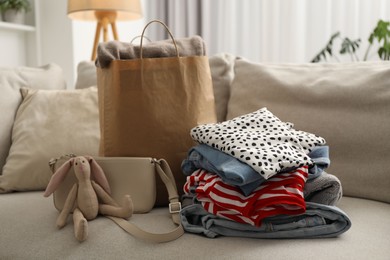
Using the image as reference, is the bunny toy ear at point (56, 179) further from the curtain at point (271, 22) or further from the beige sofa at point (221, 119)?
the curtain at point (271, 22)

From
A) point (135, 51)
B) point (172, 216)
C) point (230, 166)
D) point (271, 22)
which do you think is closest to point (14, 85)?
point (135, 51)

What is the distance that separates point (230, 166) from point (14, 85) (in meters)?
1.04

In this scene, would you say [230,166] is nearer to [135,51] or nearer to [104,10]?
[135,51]

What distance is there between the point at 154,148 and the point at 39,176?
0.47 meters

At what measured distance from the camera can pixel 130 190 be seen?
112 centimetres

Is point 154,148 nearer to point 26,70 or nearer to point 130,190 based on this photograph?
point 130,190

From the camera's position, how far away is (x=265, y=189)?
92cm

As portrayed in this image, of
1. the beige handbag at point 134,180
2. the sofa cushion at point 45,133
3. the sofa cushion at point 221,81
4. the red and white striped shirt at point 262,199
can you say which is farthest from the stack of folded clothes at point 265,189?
the sofa cushion at point 45,133

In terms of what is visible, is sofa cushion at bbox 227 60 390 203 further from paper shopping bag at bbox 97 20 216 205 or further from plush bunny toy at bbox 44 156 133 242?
plush bunny toy at bbox 44 156 133 242

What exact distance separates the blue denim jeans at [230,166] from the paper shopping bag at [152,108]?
8 cm

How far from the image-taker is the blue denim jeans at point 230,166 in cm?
90

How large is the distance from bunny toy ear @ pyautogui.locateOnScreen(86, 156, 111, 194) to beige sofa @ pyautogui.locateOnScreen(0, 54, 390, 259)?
0.31ft

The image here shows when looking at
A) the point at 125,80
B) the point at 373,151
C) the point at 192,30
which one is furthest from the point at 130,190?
the point at 192,30

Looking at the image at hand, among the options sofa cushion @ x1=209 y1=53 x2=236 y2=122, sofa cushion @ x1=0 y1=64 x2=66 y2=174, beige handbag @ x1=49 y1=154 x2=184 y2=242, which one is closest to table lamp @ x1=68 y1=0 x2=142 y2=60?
sofa cushion @ x1=0 y1=64 x2=66 y2=174
